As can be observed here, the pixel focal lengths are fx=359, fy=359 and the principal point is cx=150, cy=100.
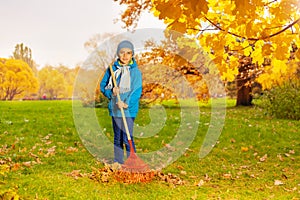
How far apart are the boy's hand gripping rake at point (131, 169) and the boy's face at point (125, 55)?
0.55ft

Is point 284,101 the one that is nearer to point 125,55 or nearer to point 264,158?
point 264,158

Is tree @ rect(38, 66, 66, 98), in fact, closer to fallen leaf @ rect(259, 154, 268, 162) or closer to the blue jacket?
fallen leaf @ rect(259, 154, 268, 162)

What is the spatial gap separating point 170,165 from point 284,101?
6.11 m

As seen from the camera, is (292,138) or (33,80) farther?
(33,80)

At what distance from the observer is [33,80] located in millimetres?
30375

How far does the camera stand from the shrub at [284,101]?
386 inches

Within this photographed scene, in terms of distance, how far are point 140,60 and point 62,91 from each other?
77.2 feet

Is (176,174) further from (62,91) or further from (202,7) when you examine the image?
(62,91)

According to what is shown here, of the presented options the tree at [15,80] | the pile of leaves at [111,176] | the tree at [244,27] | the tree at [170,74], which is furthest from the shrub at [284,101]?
the tree at [15,80]

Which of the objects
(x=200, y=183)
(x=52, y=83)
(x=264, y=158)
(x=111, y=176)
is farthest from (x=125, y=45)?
(x=52, y=83)

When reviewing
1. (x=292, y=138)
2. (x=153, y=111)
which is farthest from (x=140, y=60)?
(x=292, y=138)

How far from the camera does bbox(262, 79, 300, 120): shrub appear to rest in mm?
9797

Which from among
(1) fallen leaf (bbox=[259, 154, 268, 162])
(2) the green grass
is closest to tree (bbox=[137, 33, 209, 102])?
(2) the green grass

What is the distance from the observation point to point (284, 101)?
32.9 ft
